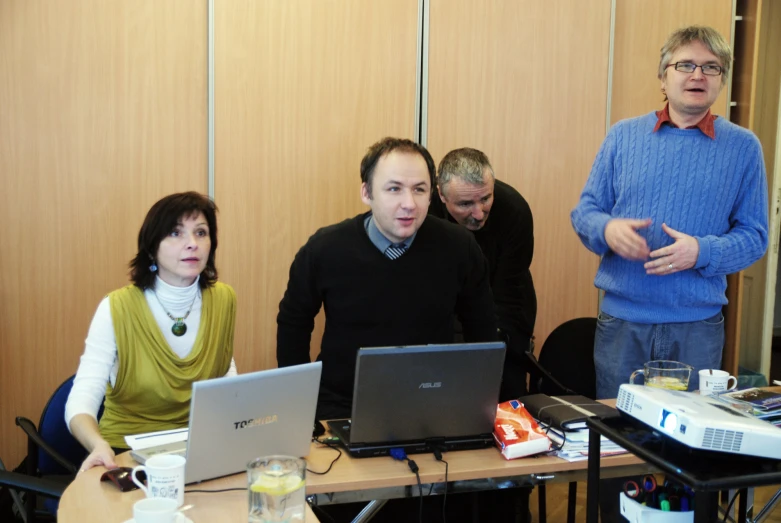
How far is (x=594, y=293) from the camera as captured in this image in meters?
4.14

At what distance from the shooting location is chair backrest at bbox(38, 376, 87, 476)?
2.44m

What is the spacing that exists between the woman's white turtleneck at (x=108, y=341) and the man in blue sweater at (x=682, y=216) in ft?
4.35

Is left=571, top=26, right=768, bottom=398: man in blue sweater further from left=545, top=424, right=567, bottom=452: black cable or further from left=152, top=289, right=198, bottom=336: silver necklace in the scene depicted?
left=152, top=289, right=198, bottom=336: silver necklace

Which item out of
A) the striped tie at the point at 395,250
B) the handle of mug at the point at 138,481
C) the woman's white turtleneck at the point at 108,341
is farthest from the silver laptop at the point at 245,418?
the striped tie at the point at 395,250

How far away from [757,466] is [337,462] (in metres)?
0.94

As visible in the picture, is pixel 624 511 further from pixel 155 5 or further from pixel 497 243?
pixel 155 5

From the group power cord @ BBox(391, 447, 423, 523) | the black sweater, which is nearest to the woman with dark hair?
the black sweater

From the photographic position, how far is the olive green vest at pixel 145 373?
2.35 meters

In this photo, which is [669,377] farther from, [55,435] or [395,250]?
[55,435]

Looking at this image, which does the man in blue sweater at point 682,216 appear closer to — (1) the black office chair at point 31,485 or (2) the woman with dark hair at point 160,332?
(2) the woman with dark hair at point 160,332

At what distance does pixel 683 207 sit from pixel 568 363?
779 mm

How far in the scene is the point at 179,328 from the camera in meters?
2.43

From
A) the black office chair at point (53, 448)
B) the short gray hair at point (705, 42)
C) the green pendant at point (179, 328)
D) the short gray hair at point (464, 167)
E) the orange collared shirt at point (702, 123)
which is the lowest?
the black office chair at point (53, 448)

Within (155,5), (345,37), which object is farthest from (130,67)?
(345,37)
